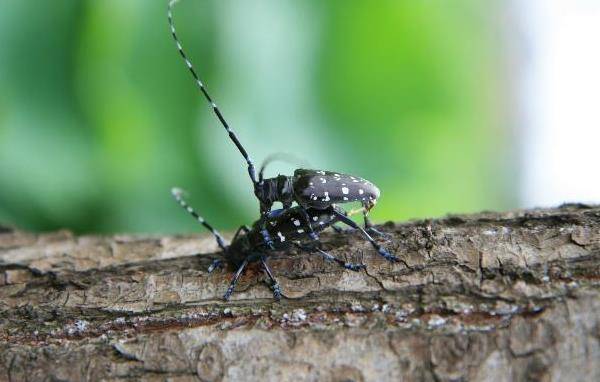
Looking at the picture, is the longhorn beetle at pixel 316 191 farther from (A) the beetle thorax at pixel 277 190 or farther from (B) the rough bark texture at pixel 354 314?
(B) the rough bark texture at pixel 354 314

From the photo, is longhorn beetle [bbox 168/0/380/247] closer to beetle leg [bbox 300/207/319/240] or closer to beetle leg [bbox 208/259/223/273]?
beetle leg [bbox 300/207/319/240]

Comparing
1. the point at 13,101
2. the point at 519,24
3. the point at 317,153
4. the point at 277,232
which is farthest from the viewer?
the point at 519,24

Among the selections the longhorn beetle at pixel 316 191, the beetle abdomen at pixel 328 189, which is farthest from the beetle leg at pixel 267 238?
the beetle abdomen at pixel 328 189

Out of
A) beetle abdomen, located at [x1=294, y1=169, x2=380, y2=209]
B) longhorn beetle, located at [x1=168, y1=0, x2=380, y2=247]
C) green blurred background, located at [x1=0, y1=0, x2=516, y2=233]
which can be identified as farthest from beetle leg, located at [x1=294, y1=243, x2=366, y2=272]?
green blurred background, located at [x1=0, y1=0, x2=516, y2=233]

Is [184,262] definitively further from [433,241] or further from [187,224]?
[187,224]

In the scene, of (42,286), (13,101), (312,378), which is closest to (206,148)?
(13,101)
